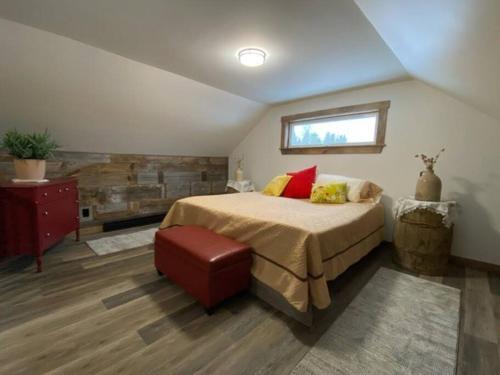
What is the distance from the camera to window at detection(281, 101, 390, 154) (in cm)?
300

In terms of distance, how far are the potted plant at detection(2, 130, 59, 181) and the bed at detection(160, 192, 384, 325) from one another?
151cm

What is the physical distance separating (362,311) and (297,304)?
0.61m

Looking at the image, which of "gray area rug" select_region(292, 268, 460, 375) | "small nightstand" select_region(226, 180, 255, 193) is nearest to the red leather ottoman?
"gray area rug" select_region(292, 268, 460, 375)

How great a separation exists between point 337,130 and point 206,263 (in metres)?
2.87

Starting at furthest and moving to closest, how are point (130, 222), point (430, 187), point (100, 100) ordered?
point (130, 222), point (100, 100), point (430, 187)

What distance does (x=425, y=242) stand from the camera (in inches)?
88.0

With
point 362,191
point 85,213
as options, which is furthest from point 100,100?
point 362,191

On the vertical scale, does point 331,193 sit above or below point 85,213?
above

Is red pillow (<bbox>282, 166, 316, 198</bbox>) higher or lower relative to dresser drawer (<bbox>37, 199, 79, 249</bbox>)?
higher

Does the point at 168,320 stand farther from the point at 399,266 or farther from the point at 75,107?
the point at 75,107

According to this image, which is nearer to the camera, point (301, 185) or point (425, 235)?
point (425, 235)

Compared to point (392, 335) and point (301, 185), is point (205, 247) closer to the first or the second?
point (392, 335)

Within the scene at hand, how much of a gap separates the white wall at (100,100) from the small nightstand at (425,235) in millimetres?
2817

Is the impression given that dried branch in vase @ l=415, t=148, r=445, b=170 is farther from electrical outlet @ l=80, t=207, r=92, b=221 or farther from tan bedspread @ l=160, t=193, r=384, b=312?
electrical outlet @ l=80, t=207, r=92, b=221
